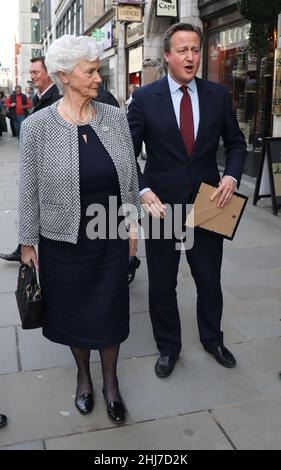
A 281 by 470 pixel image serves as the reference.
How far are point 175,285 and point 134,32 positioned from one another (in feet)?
51.6

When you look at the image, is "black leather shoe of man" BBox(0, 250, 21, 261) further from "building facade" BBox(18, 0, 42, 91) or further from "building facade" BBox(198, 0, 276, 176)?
"building facade" BBox(18, 0, 42, 91)

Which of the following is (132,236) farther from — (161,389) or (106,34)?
(106,34)

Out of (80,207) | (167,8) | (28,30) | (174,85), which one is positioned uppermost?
(28,30)

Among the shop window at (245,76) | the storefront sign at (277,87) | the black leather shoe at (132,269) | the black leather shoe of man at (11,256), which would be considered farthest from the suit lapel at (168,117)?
the shop window at (245,76)

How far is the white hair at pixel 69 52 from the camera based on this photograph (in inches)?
95.7

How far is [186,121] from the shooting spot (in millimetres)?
2967

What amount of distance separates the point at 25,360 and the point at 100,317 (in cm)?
93

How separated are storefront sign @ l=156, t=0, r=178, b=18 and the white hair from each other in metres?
11.1

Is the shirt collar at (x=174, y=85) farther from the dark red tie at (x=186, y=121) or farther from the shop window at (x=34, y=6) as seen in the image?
the shop window at (x=34, y=6)

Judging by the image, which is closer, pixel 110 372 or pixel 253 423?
pixel 253 423

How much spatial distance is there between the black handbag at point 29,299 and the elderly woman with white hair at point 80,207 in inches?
3.0

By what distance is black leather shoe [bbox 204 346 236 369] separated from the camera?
129 inches

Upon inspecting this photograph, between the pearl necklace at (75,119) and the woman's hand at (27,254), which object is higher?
the pearl necklace at (75,119)

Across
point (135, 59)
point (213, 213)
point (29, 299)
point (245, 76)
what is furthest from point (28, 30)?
point (29, 299)
